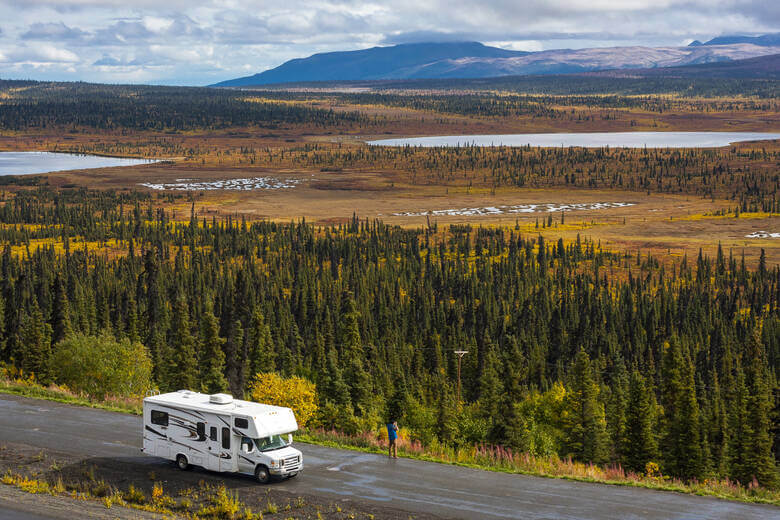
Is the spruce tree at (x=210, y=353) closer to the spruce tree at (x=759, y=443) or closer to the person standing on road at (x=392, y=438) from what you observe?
the person standing on road at (x=392, y=438)

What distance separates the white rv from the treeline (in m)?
Result: 15.7

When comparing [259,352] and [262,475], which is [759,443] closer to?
[262,475]

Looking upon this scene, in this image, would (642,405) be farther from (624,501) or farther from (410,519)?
(410,519)

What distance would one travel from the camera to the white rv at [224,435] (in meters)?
40.3

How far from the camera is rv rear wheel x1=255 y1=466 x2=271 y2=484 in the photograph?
40.7 meters

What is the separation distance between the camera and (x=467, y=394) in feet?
401

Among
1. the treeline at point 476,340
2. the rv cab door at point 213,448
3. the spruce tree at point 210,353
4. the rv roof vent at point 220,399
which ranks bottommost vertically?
the treeline at point 476,340

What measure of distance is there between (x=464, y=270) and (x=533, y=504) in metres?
152

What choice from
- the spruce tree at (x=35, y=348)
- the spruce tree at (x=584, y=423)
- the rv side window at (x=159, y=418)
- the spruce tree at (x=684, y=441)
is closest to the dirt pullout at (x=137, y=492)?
the rv side window at (x=159, y=418)

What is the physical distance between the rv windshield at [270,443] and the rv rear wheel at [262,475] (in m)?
0.95

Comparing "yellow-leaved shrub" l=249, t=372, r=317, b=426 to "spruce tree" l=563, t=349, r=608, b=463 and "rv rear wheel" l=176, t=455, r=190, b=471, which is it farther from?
"rv rear wheel" l=176, t=455, r=190, b=471

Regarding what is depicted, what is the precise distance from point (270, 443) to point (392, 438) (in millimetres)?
7759

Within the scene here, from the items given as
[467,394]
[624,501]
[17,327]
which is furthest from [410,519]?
[17,327]

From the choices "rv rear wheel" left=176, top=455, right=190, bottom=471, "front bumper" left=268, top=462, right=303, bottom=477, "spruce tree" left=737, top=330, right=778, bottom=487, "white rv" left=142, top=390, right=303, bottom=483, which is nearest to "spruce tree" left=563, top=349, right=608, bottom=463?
"spruce tree" left=737, top=330, right=778, bottom=487
